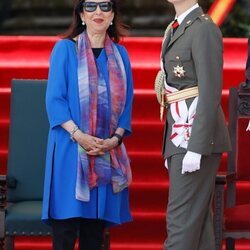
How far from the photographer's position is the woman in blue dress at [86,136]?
16.2 feet

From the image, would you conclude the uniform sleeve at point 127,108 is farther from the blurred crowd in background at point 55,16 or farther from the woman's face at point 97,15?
the blurred crowd in background at point 55,16

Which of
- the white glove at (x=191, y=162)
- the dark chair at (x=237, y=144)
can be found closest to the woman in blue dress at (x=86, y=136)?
the white glove at (x=191, y=162)

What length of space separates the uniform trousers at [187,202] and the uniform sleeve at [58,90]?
60 cm

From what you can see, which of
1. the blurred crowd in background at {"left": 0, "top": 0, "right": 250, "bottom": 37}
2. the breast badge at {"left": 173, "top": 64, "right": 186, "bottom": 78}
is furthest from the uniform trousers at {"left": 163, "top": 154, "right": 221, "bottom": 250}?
the blurred crowd in background at {"left": 0, "top": 0, "right": 250, "bottom": 37}

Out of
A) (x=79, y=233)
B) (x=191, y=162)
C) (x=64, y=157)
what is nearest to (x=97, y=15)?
(x=64, y=157)

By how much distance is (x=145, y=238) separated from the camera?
6062mm

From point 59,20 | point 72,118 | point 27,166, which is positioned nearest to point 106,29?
point 72,118

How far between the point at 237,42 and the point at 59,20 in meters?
1.95

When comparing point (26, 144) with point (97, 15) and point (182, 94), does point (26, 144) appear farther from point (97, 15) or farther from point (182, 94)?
point (182, 94)

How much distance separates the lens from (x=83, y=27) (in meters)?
5.14

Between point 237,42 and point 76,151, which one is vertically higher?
point 237,42

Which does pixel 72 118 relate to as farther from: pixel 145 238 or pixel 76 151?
pixel 145 238

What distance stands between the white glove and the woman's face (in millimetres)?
871

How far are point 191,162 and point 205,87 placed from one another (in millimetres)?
340
